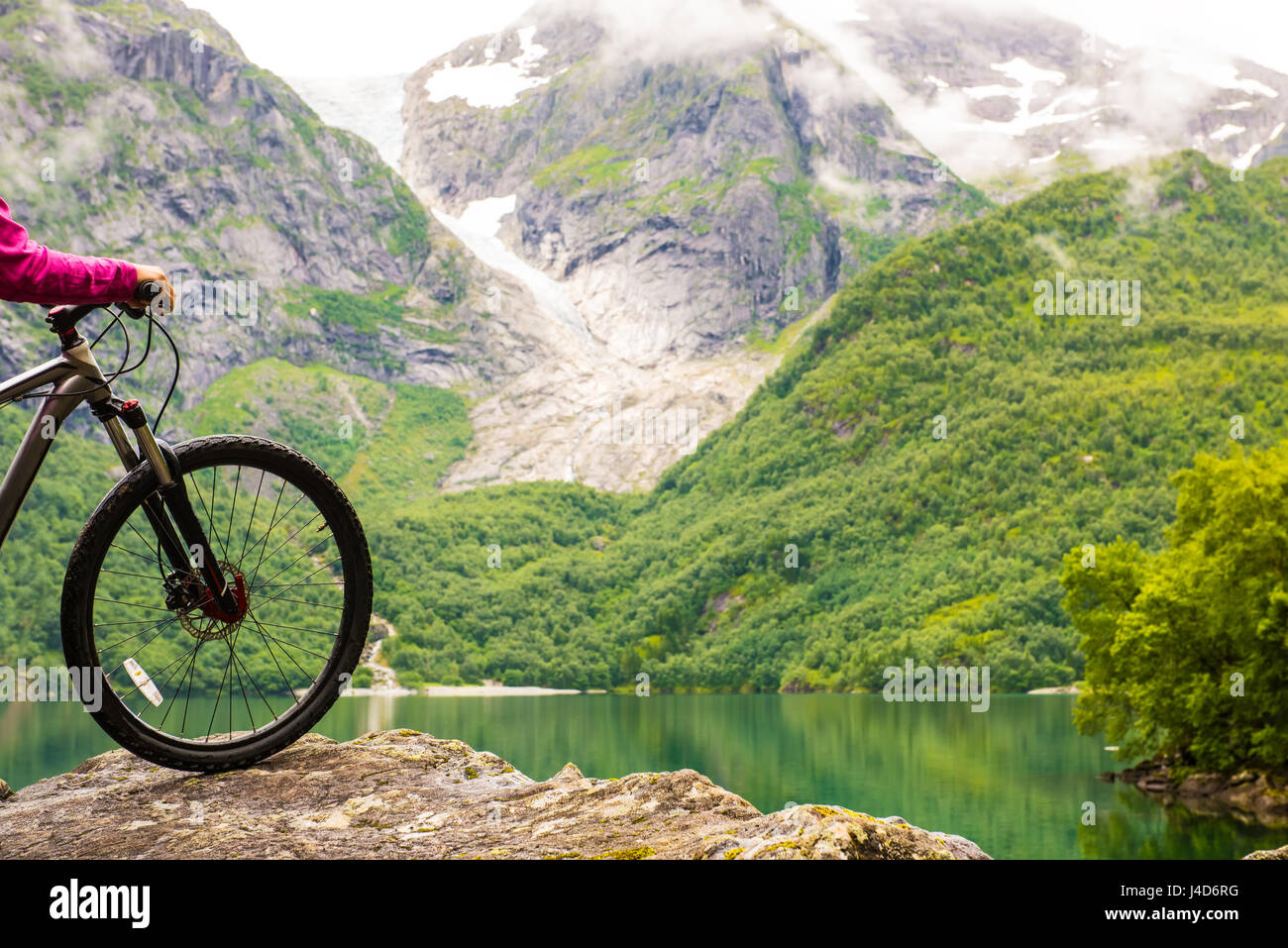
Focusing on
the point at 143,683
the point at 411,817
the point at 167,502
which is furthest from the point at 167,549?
the point at 411,817

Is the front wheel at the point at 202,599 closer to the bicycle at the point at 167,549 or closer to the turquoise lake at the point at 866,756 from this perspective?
the bicycle at the point at 167,549

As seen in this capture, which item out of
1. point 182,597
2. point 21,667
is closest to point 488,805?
point 182,597

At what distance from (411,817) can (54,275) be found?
279cm

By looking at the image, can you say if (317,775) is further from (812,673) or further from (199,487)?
(812,673)

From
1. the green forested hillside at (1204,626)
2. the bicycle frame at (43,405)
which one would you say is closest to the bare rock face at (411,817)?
the bicycle frame at (43,405)

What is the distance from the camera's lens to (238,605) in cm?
559

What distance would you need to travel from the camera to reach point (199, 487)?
20.5ft

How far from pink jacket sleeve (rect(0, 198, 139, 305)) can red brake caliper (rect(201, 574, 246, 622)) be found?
146 cm

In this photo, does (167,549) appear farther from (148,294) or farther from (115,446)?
(148,294)

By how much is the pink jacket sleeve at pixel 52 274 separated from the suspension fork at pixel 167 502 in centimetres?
52

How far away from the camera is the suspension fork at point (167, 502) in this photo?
5203 mm

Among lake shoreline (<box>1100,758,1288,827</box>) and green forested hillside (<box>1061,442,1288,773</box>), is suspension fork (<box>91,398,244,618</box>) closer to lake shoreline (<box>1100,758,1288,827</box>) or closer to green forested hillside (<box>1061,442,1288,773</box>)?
green forested hillside (<box>1061,442,1288,773</box>)
